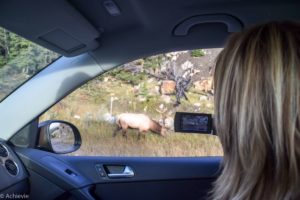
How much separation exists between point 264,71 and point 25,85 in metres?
1.83

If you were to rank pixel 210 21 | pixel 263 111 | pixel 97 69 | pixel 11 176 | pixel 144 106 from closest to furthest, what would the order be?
1. pixel 263 111
2. pixel 11 176
3. pixel 210 21
4. pixel 97 69
5. pixel 144 106

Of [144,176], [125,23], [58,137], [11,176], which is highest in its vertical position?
[125,23]

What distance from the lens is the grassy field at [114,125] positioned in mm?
2762

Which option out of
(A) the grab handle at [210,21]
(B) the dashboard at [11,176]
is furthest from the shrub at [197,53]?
(B) the dashboard at [11,176]

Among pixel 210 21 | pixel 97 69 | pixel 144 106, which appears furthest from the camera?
pixel 144 106

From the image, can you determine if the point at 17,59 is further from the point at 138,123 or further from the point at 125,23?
the point at 138,123

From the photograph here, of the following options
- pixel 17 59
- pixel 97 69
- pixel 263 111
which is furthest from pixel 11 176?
pixel 263 111

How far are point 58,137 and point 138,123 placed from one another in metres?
0.54

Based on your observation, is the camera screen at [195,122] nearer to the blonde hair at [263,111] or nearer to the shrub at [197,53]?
the shrub at [197,53]

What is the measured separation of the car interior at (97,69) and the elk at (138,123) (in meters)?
0.20

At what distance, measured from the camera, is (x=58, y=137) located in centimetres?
271

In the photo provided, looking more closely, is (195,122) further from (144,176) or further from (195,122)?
(144,176)

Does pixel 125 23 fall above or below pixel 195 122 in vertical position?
above

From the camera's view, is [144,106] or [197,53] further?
[144,106]
